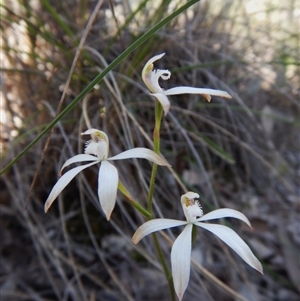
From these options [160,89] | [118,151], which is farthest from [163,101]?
[118,151]

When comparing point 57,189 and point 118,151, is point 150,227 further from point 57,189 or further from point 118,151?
point 118,151

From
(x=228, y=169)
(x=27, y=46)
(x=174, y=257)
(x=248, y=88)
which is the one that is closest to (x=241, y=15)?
(x=248, y=88)

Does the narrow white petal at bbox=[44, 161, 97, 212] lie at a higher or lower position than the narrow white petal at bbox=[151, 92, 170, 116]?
lower

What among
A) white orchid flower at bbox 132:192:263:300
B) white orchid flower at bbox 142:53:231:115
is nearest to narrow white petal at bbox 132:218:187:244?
white orchid flower at bbox 132:192:263:300

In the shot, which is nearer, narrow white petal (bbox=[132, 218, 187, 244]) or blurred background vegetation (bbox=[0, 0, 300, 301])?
narrow white petal (bbox=[132, 218, 187, 244])

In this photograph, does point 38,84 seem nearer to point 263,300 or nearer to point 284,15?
point 263,300

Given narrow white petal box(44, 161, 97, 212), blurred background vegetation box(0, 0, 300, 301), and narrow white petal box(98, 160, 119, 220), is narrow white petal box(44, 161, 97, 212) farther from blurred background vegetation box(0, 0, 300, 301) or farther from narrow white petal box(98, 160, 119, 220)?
blurred background vegetation box(0, 0, 300, 301)
